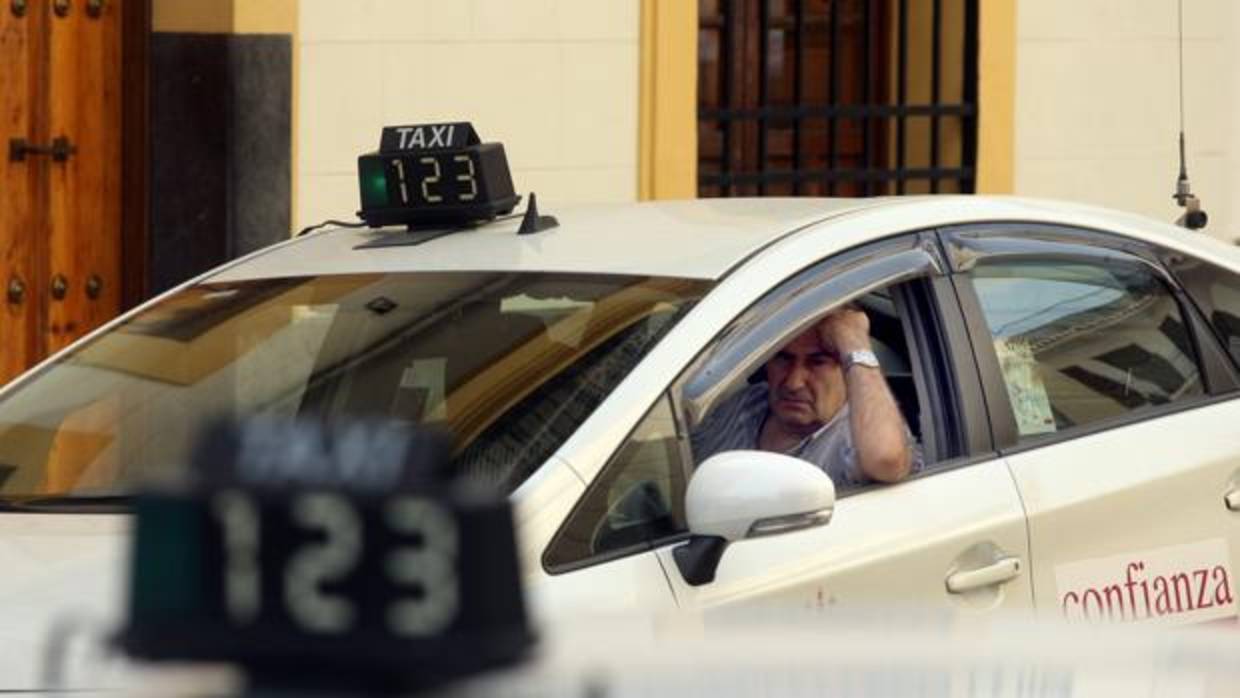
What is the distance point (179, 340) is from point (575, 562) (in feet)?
4.00

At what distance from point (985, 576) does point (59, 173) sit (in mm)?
5622

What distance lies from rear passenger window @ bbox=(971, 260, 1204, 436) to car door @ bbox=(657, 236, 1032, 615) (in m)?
0.13

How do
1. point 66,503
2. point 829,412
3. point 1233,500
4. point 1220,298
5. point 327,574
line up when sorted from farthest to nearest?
point 1220,298 < point 1233,500 < point 829,412 < point 66,503 < point 327,574

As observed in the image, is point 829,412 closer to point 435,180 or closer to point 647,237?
point 647,237

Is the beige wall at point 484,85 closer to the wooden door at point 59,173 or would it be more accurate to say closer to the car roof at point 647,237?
the wooden door at point 59,173

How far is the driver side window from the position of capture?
13.0 feet

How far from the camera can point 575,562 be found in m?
3.94

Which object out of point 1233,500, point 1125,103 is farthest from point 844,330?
point 1125,103

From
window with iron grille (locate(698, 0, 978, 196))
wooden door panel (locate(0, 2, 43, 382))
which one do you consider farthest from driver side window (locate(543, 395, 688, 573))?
window with iron grille (locate(698, 0, 978, 196))

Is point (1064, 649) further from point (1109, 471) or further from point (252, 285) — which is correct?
point (252, 285)

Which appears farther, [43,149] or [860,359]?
[43,149]

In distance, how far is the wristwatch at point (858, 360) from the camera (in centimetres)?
469

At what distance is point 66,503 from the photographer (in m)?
4.36

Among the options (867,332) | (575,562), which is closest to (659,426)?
(575,562)
